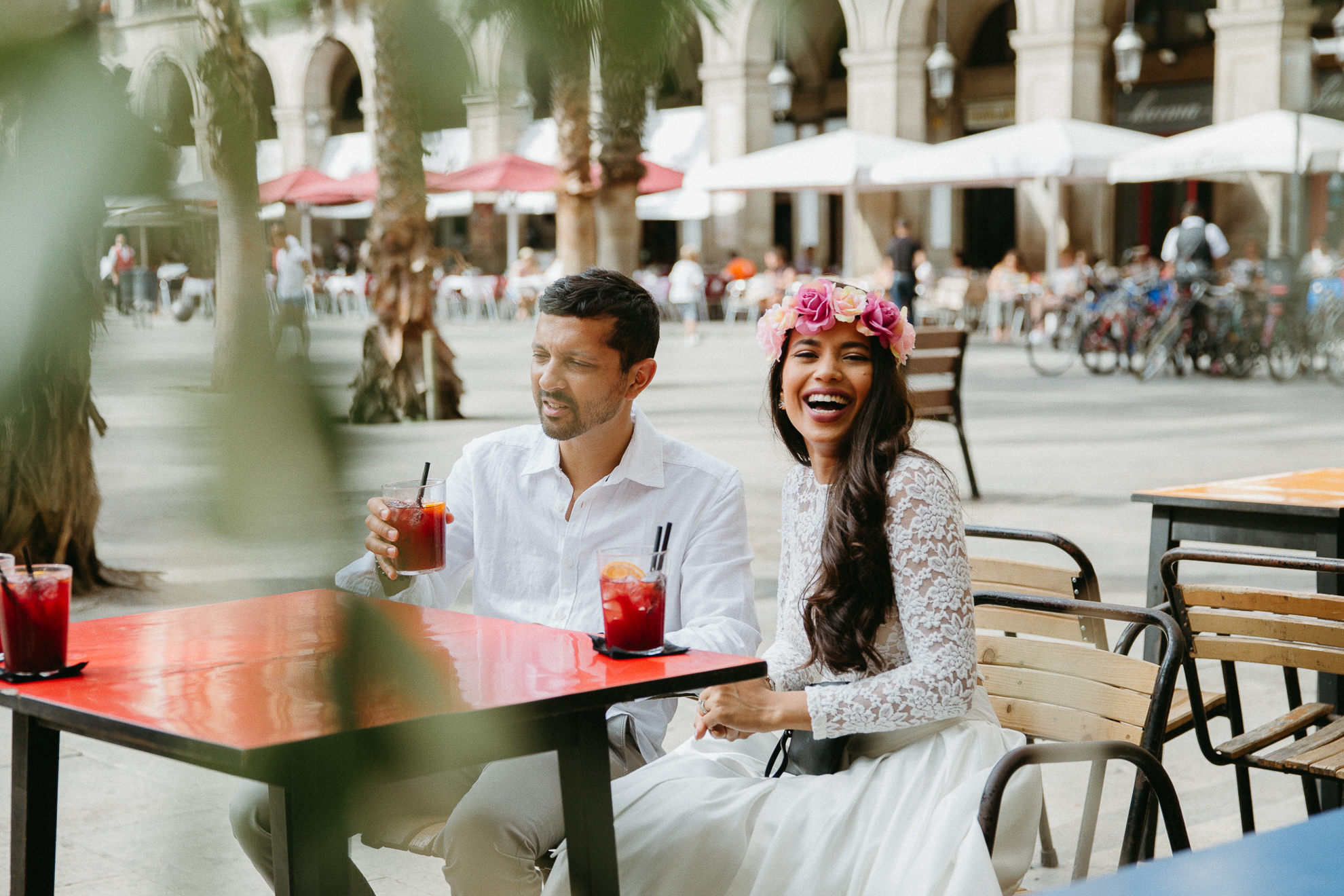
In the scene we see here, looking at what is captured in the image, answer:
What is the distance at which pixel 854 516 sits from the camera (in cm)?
246

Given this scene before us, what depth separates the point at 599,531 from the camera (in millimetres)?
2721

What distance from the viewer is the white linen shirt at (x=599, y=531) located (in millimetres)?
2674

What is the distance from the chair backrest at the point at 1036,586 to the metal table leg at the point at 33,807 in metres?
1.65

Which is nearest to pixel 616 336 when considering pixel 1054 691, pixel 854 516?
pixel 854 516

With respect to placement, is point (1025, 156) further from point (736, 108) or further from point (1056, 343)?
point (736, 108)

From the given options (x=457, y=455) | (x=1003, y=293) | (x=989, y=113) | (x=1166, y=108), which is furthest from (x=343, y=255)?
(x=989, y=113)

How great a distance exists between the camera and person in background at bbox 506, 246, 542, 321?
0.84 metres

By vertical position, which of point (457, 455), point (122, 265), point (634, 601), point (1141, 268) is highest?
point (1141, 268)

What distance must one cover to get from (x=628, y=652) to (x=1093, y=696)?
2.63 feet

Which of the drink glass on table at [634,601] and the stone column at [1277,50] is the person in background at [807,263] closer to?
the drink glass on table at [634,601]

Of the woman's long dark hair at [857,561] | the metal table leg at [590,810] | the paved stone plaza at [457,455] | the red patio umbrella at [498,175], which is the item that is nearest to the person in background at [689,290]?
the paved stone plaza at [457,455]

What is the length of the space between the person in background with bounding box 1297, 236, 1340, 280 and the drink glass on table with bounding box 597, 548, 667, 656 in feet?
5.03

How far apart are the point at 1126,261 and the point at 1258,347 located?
8481 millimetres

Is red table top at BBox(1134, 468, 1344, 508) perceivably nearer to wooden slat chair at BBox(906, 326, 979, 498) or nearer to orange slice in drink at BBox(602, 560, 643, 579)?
orange slice in drink at BBox(602, 560, 643, 579)
